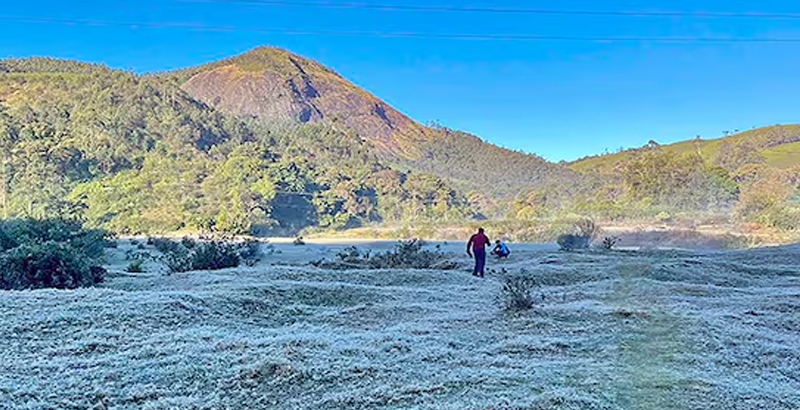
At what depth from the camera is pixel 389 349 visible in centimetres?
698

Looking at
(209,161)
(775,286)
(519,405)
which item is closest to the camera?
(519,405)

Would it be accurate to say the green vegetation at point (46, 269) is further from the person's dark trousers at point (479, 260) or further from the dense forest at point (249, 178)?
the dense forest at point (249, 178)

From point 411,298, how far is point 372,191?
50703mm

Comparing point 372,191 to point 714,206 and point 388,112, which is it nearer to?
point 714,206

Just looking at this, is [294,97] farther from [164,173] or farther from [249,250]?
[249,250]

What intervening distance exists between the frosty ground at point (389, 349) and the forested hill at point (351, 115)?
7192cm

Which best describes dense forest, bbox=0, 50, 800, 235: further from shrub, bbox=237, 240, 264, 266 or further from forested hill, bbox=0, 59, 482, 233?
shrub, bbox=237, 240, 264, 266

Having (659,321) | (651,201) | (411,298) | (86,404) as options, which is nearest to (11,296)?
(86,404)

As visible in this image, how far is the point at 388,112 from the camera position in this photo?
387ft

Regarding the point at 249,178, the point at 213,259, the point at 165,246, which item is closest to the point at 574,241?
the point at 165,246

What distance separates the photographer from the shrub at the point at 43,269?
1193 centimetres

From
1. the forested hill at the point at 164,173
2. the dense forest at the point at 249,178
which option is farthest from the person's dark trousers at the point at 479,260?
the forested hill at the point at 164,173

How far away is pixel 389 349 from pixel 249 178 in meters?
50.1

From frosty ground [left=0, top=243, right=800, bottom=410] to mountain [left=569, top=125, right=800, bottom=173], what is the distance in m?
61.2
